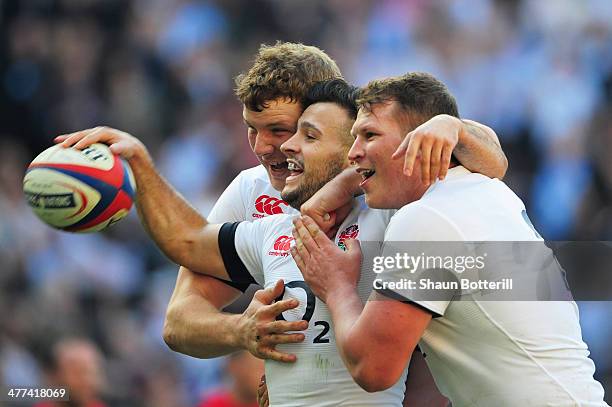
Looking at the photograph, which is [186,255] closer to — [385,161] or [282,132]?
[282,132]

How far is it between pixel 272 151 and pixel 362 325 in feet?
5.06

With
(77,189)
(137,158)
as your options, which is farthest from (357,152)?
(77,189)

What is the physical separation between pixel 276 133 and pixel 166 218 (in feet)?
2.24

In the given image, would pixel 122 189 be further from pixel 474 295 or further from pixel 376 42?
pixel 376 42

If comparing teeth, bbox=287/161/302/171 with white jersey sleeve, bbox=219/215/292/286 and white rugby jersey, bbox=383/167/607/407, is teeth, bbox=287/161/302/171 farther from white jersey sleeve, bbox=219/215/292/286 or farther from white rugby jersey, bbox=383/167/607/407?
white rugby jersey, bbox=383/167/607/407

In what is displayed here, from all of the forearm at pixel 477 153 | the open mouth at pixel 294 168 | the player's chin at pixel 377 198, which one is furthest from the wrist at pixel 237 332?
the forearm at pixel 477 153

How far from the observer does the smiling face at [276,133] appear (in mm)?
5355

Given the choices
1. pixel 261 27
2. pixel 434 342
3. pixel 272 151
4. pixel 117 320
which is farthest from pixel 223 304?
pixel 261 27

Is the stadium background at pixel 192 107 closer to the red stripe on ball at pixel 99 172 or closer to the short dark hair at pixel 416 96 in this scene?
the short dark hair at pixel 416 96

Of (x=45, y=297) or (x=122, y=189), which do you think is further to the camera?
(x=45, y=297)

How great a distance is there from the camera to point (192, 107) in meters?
11.3

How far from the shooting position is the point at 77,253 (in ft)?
34.2

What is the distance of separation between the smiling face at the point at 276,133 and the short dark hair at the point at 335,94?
0.09 metres

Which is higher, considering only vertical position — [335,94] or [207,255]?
[335,94]
